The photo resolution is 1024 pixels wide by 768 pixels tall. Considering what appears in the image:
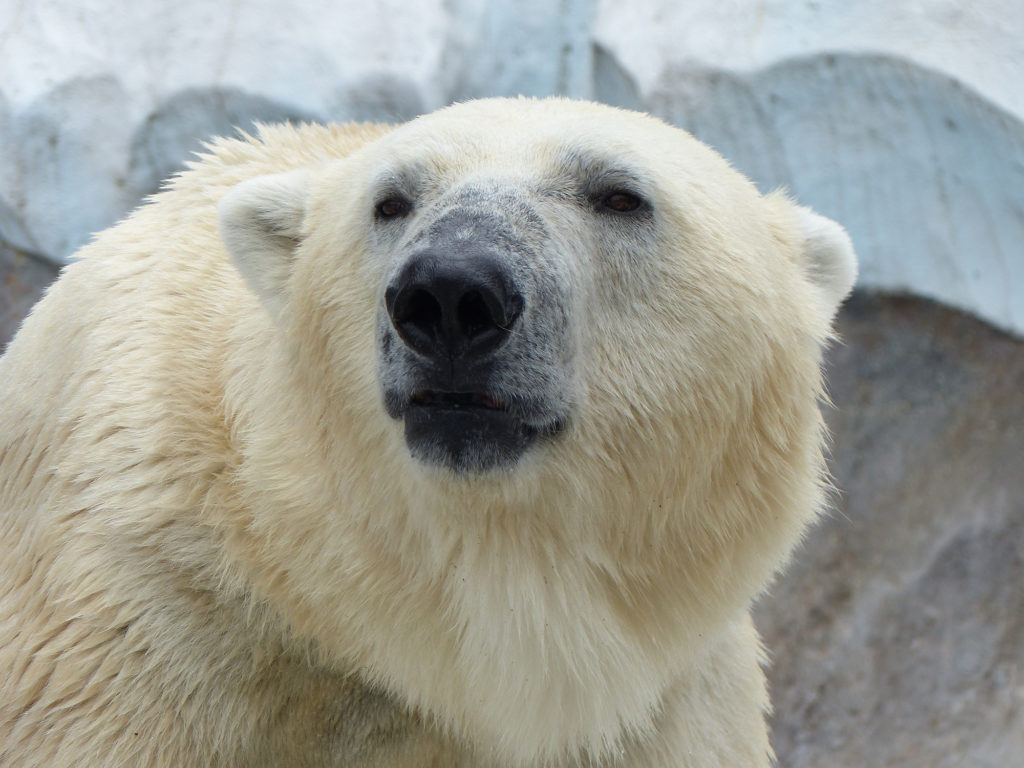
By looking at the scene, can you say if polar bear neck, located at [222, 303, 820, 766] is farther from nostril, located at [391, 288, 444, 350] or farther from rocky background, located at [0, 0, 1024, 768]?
rocky background, located at [0, 0, 1024, 768]

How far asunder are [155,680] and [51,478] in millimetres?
448

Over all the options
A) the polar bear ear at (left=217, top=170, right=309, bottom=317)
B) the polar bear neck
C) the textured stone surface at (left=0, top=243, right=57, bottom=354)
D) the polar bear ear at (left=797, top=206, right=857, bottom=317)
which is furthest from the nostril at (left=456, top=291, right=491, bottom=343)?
the textured stone surface at (left=0, top=243, right=57, bottom=354)

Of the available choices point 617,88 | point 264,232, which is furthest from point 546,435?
point 617,88

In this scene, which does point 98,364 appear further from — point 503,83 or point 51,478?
point 503,83

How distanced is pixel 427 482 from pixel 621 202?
573 mm

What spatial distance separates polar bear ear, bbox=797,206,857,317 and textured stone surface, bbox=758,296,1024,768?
154 cm

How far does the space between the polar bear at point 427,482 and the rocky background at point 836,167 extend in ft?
5.26

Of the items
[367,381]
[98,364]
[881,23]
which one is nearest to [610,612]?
[367,381]

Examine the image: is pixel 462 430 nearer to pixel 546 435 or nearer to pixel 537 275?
pixel 546 435

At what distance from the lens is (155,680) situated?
190 centimetres

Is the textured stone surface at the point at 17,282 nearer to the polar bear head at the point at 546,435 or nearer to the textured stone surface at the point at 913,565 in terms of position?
the polar bear head at the point at 546,435

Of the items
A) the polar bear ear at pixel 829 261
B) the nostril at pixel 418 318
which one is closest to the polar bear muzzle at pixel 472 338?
the nostril at pixel 418 318

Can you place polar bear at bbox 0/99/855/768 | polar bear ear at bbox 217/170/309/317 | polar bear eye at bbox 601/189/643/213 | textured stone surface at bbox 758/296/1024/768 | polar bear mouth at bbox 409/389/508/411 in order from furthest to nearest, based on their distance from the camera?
textured stone surface at bbox 758/296/1024/768, polar bear ear at bbox 217/170/309/317, polar bear eye at bbox 601/189/643/213, polar bear at bbox 0/99/855/768, polar bear mouth at bbox 409/389/508/411

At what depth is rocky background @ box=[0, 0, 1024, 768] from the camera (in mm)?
3459
